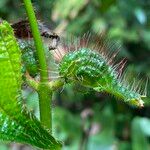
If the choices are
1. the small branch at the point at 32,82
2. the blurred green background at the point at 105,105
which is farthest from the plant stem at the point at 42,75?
the blurred green background at the point at 105,105

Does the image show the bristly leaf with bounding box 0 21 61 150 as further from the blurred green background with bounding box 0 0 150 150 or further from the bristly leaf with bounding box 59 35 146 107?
the blurred green background with bounding box 0 0 150 150

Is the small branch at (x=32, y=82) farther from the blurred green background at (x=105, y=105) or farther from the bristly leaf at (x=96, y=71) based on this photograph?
the blurred green background at (x=105, y=105)

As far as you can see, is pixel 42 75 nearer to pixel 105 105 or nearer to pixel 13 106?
pixel 13 106

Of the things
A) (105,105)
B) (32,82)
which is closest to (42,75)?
(32,82)

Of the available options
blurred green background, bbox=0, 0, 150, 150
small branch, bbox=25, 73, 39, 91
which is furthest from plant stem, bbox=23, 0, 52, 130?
blurred green background, bbox=0, 0, 150, 150

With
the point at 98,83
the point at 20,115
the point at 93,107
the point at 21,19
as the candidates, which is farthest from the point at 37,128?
the point at 93,107

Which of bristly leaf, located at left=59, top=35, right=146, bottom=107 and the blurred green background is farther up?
bristly leaf, located at left=59, top=35, right=146, bottom=107
